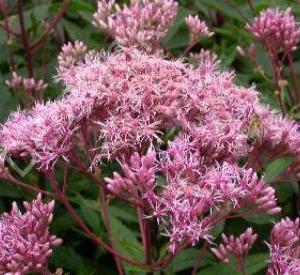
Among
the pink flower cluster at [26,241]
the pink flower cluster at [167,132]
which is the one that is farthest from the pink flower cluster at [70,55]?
the pink flower cluster at [26,241]

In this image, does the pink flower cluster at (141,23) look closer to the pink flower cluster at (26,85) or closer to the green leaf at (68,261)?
the pink flower cluster at (26,85)

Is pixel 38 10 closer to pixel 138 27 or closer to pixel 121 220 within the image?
pixel 138 27

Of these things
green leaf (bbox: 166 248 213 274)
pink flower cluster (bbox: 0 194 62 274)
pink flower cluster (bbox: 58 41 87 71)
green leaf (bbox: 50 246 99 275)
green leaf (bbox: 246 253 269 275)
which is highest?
pink flower cluster (bbox: 58 41 87 71)

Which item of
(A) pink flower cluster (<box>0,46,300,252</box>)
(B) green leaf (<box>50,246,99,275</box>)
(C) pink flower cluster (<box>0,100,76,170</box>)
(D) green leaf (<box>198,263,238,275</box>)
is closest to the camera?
(A) pink flower cluster (<box>0,46,300,252</box>)

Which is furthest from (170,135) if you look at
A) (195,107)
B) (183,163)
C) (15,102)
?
(15,102)

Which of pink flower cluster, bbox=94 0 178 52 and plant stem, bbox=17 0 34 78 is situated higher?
pink flower cluster, bbox=94 0 178 52

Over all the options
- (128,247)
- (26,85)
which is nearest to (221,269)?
(128,247)

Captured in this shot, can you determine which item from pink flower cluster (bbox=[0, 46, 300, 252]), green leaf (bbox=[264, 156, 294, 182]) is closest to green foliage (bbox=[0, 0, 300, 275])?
green leaf (bbox=[264, 156, 294, 182])

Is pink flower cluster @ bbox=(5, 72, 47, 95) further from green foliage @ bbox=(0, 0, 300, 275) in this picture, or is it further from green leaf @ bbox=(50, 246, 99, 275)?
green leaf @ bbox=(50, 246, 99, 275)
